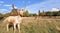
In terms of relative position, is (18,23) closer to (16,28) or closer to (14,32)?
(16,28)

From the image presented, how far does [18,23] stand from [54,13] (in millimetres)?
12631

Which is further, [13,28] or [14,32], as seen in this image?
[13,28]

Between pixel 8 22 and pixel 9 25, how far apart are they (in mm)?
240

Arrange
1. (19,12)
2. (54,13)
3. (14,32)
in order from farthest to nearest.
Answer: (54,13) < (19,12) < (14,32)

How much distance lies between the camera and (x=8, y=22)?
1148 centimetres

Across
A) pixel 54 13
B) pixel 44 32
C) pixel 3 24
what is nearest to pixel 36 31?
pixel 44 32

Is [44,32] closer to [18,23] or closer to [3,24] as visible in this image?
[18,23]

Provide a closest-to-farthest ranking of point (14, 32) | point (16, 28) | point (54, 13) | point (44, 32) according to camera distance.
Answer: point (14, 32), point (44, 32), point (16, 28), point (54, 13)

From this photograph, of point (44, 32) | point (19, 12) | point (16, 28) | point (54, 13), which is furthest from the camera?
point (54, 13)

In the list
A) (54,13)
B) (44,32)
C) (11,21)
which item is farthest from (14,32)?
(54,13)

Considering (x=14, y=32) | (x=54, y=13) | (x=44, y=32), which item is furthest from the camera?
(x=54, y=13)

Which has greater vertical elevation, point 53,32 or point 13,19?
point 13,19

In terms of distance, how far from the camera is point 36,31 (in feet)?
36.1

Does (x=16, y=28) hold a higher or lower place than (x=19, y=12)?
lower
